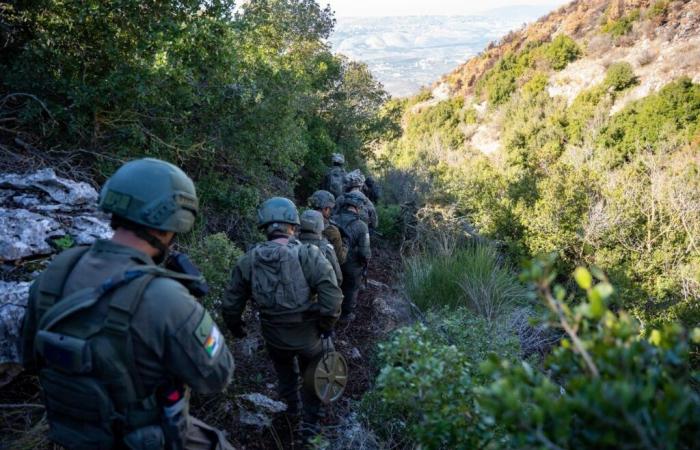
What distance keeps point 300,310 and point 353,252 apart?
8.75 ft

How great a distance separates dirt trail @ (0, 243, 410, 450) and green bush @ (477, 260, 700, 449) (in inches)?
85.4

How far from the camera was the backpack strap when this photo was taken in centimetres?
166

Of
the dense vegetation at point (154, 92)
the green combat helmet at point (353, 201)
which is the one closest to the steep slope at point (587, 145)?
the green combat helmet at point (353, 201)

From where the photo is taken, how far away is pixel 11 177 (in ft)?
12.1

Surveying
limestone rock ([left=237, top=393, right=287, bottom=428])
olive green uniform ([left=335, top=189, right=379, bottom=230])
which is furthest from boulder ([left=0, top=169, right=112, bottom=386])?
olive green uniform ([left=335, top=189, right=379, bottom=230])

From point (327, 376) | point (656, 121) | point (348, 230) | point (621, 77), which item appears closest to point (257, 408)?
point (327, 376)

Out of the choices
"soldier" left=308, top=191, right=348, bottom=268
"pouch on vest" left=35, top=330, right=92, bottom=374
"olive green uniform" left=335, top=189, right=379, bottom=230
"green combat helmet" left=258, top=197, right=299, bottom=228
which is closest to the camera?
"pouch on vest" left=35, top=330, right=92, bottom=374

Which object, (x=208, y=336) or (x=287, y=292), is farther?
(x=287, y=292)

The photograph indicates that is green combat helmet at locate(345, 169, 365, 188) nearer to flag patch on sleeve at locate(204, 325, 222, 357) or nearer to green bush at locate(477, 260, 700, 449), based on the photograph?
flag patch on sleeve at locate(204, 325, 222, 357)

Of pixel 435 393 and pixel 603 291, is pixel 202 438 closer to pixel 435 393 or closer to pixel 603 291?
pixel 435 393

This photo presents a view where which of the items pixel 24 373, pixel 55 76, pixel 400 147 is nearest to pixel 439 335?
pixel 24 373

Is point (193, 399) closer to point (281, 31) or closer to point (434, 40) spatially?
point (281, 31)

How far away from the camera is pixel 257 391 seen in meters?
3.96

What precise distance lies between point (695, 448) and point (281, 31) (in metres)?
10.6
